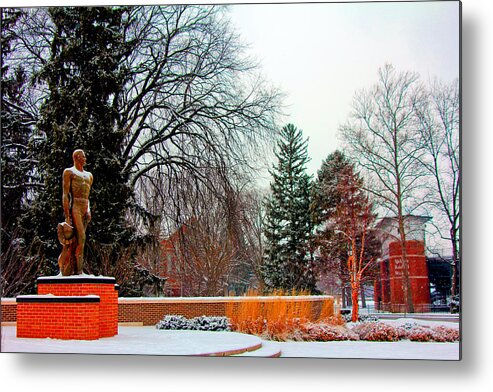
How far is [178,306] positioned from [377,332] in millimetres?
4746

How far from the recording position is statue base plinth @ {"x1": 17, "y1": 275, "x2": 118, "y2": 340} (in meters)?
11.9

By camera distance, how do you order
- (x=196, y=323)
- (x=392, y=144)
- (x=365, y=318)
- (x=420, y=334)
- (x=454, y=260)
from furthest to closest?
(x=196, y=323), (x=392, y=144), (x=365, y=318), (x=420, y=334), (x=454, y=260)

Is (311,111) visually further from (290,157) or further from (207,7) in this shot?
(207,7)

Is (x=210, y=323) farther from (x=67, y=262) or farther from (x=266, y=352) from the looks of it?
(x=67, y=262)

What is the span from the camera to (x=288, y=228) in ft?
58.8

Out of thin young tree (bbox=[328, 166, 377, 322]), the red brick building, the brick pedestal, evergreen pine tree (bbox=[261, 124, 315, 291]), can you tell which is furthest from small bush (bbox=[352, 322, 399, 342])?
the brick pedestal

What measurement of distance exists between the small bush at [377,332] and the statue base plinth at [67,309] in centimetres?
478

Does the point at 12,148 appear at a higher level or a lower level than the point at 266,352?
higher

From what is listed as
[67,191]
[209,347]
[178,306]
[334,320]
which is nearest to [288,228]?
[178,306]

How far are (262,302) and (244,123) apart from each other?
422cm

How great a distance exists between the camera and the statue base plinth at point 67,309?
11.9 m

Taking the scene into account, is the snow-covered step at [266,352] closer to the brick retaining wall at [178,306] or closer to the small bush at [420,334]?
the small bush at [420,334]

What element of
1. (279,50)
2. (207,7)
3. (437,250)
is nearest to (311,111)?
(279,50)

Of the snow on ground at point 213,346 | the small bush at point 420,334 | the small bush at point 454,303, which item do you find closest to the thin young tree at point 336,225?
the small bush at point 420,334
